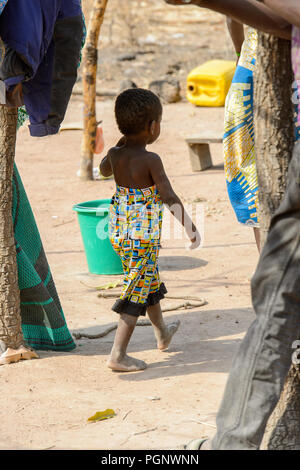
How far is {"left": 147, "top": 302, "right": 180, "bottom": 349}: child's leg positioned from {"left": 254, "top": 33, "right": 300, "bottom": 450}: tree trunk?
1.53 metres

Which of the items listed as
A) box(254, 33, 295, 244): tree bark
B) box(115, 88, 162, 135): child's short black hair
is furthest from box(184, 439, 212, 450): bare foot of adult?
box(115, 88, 162, 135): child's short black hair

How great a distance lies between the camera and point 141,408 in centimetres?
321

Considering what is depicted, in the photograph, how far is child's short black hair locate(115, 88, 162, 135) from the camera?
3645 mm

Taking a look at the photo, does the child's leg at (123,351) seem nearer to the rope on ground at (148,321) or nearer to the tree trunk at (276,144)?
the rope on ground at (148,321)

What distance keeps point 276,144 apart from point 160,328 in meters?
1.84

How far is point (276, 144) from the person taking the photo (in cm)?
234

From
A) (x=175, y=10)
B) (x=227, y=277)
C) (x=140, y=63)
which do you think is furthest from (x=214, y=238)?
(x=175, y=10)

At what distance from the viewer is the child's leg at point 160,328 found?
12.9ft

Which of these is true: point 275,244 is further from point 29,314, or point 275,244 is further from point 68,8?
point 29,314

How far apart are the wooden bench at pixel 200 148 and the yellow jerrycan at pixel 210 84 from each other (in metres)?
4.34

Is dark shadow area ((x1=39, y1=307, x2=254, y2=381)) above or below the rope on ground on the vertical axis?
above

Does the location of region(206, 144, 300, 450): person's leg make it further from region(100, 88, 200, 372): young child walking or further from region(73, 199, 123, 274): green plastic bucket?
region(73, 199, 123, 274): green plastic bucket

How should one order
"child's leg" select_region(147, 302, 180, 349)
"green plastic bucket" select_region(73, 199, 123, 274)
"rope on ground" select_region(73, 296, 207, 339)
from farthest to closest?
1. "green plastic bucket" select_region(73, 199, 123, 274)
2. "rope on ground" select_region(73, 296, 207, 339)
3. "child's leg" select_region(147, 302, 180, 349)
